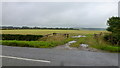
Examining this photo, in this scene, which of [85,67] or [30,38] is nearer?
[85,67]

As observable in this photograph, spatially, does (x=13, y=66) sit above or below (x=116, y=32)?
below

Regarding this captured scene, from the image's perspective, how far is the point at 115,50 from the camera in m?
6.77

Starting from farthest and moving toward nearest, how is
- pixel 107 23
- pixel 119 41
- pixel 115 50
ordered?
pixel 107 23 → pixel 119 41 → pixel 115 50

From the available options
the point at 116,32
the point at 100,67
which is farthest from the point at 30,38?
the point at 100,67

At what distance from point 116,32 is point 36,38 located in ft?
55.9

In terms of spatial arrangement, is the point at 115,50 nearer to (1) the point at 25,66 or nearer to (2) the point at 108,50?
(2) the point at 108,50

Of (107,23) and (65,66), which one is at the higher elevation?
(107,23)

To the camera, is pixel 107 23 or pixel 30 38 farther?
pixel 30 38

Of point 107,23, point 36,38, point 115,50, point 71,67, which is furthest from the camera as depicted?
point 36,38

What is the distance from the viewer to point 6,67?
155 inches

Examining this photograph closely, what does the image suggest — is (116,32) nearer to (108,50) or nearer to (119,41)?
(119,41)

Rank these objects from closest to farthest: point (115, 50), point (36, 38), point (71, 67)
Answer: point (71, 67) < point (115, 50) < point (36, 38)

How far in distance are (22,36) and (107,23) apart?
1879 centimetres

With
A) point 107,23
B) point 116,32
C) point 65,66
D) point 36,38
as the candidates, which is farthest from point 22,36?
point 65,66
